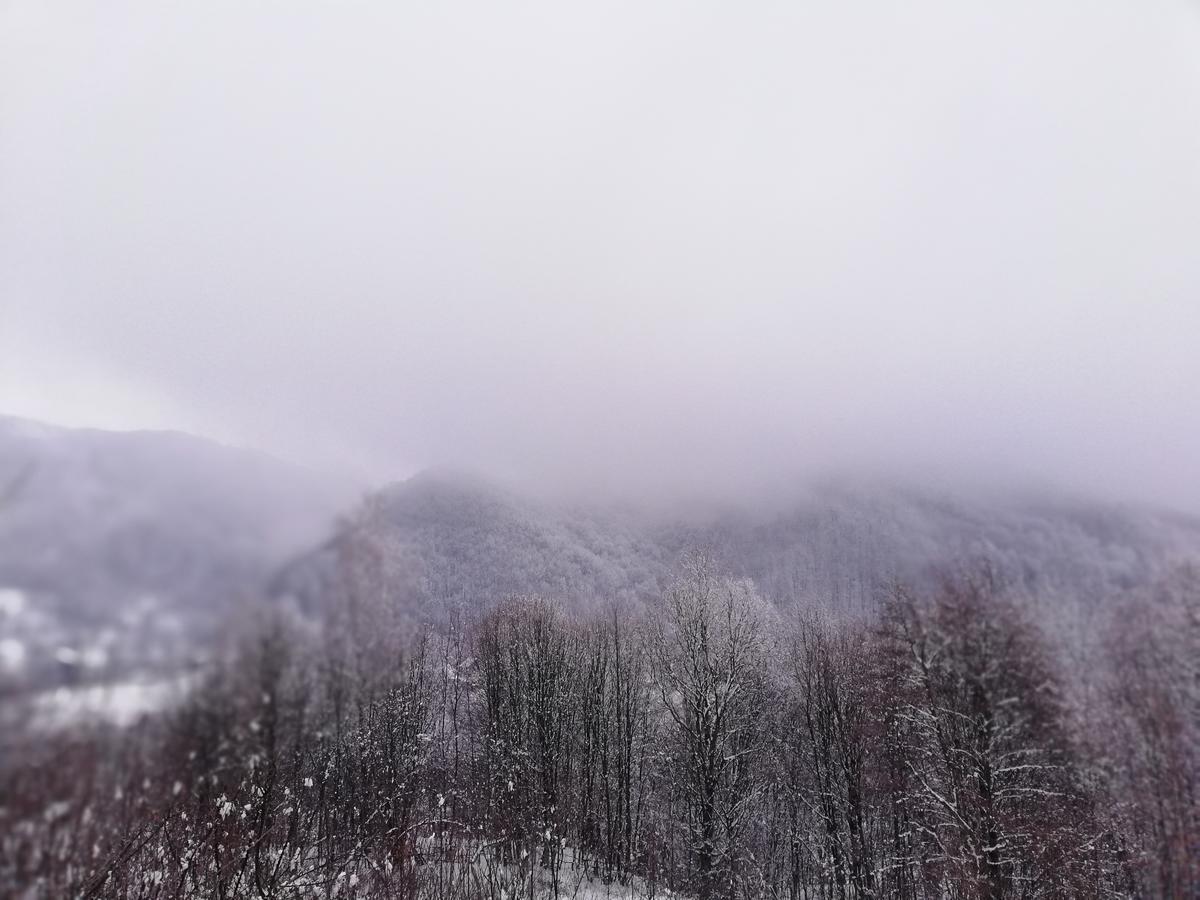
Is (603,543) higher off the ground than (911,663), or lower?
lower

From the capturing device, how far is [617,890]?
20.1 m

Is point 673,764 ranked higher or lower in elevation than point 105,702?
lower

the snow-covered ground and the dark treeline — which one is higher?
the snow-covered ground

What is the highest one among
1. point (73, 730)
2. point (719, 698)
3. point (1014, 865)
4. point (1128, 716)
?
point (73, 730)

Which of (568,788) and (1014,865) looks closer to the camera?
(1014,865)

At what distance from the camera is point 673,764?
1068 inches

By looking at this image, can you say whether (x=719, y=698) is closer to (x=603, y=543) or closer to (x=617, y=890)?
(x=617, y=890)

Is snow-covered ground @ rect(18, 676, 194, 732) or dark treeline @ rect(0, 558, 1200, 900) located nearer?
snow-covered ground @ rect(18, 676, 194, 732)

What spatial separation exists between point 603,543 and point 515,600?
42977 millimetres

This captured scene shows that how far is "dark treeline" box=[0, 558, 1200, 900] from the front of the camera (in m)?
3.78

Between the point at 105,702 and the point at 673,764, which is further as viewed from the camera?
the point at 673,764

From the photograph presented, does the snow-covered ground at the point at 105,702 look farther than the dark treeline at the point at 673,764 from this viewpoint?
No

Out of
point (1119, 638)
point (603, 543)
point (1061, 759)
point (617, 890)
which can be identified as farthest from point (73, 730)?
point (603, 543)

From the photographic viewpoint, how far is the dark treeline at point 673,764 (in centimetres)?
378
